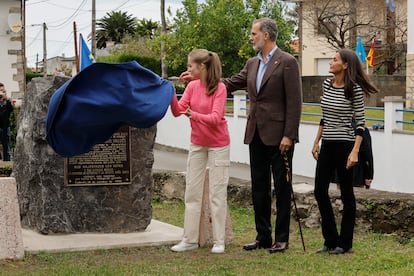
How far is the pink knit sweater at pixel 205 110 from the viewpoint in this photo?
8648 mm

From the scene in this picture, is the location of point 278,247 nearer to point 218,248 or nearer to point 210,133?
point 218,248

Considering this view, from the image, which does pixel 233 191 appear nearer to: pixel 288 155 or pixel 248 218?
pixel 248 218

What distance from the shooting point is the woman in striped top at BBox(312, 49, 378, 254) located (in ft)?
27.8

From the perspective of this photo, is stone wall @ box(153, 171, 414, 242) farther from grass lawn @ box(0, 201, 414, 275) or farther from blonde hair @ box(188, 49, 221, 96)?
blonde hair @ box(188, 49, 221, 96)

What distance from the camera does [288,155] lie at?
8.65 m

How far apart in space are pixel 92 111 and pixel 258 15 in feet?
98.9

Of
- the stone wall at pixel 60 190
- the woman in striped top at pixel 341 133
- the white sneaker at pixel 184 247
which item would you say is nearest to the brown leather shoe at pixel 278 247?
the woman in striped top at pixel 341 133

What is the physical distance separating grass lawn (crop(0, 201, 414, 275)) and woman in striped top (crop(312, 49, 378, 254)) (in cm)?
28

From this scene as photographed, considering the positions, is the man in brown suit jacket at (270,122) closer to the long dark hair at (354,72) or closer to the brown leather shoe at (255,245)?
the brown leather shoe at (255,245)

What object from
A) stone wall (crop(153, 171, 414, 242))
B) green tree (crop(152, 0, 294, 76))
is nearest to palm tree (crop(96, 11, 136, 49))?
green tree (crop(152, 0, 294, 76))

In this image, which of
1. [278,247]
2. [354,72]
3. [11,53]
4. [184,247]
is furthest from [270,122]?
[11,53]

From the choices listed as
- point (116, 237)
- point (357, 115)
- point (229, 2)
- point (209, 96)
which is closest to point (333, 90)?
point (357, 115)

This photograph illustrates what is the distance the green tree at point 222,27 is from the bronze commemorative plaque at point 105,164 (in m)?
26.7

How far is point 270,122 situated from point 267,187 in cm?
65
